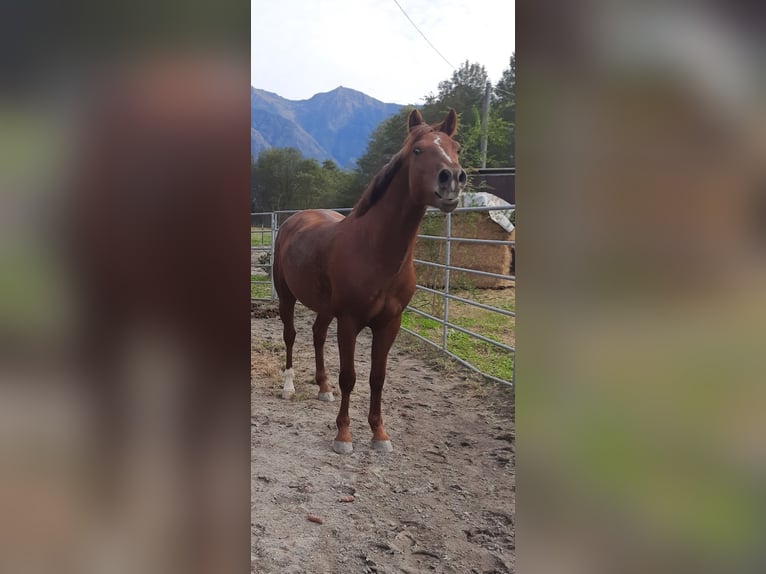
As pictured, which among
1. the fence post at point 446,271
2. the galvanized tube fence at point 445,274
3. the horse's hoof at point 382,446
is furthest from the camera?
the fence post at point 446,271

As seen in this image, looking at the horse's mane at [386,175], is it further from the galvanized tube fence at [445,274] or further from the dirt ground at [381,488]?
the dirt ground at [381,488]

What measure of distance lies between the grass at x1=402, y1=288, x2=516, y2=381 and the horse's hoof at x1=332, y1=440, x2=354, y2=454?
1354 mm

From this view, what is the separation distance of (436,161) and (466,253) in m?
1.97

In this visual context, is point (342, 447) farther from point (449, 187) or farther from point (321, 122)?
point (321, 122)

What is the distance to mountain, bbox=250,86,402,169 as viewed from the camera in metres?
1.05

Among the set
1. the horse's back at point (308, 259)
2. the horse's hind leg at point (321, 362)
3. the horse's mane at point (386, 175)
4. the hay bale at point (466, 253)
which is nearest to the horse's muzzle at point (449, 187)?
the horse's mane at point (386, 175)

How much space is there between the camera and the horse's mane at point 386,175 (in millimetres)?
1146

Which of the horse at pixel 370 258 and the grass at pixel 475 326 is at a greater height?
the horse at pixel 370 258
